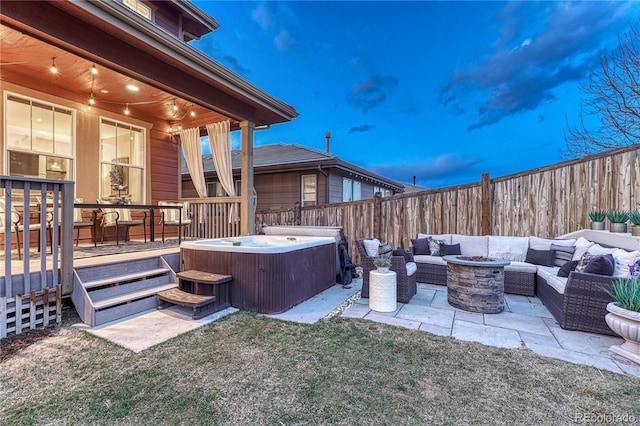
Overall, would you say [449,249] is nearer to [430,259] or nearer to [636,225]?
[430,259]

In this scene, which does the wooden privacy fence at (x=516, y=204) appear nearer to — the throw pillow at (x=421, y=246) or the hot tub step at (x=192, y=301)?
the throw pillow at (x=421, y=246)

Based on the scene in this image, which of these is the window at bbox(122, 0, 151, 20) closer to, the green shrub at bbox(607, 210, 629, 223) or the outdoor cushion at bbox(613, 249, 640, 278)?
the outdoor cushion at bbox(613, 249, 640, 278)

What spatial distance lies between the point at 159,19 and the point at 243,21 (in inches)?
204

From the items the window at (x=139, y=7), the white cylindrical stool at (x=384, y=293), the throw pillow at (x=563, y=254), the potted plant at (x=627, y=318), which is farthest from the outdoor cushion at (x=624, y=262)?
the window at (x=139, y=7)

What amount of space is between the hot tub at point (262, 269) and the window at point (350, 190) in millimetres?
6366

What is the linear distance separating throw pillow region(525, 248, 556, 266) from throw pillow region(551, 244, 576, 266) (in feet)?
0.19

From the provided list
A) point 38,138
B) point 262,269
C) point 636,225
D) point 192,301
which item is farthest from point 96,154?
point 636,225

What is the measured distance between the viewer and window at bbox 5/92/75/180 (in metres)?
4.80

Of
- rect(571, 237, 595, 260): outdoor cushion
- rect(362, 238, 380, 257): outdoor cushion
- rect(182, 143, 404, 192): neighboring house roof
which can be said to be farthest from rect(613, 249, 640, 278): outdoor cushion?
rect(182, 143, 404, 192): neighboring house roof

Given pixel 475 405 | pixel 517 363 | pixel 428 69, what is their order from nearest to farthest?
pixel 475 405 < pixel 517 363 < pixel 428 69

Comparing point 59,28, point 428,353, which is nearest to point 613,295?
point 428,353

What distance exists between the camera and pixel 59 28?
3064mm

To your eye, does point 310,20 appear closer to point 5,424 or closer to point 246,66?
point 246,66

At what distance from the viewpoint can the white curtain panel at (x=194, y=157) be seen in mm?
6391
